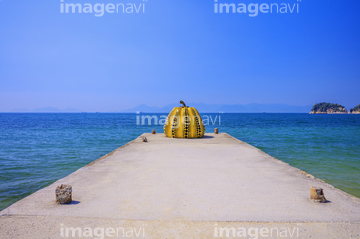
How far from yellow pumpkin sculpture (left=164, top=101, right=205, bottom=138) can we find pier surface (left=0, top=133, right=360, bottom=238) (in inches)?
297

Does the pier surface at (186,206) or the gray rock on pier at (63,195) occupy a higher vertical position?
the gray rock on pier at (63,195)

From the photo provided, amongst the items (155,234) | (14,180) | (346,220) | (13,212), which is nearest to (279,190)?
(346,220)

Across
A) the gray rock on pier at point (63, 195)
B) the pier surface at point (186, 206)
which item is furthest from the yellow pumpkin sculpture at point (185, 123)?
the gray rock on pier at point (63, 195)

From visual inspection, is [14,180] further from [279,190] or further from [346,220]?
[346,220]

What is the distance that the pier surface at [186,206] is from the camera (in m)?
3.50

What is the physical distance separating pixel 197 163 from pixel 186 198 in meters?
3.21

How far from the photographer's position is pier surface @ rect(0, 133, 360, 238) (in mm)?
3496

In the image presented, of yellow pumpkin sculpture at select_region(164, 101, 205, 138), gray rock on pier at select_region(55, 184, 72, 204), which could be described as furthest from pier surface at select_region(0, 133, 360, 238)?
yellow pumpkin sculpture at select_region(164, 101, 205, 138)

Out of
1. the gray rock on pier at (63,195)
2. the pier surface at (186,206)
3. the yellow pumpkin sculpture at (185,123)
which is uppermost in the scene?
the yellow pumpkin sculpture at (185,123)

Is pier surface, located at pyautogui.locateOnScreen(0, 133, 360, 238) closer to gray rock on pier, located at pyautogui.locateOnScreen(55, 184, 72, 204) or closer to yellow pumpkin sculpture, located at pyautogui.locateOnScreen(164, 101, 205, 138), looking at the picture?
gray rock on pier, located at pyautogui.locateOnScreen(55, 184, 72, 204)

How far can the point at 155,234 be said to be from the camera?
332cm

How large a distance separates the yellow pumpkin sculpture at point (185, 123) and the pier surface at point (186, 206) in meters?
7.55

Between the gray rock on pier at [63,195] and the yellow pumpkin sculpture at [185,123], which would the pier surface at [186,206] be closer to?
the gray rock on pier at [63,195]

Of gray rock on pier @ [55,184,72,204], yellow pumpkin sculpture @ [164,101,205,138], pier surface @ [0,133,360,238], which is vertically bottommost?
pier surface @ [0,133,360,238]
